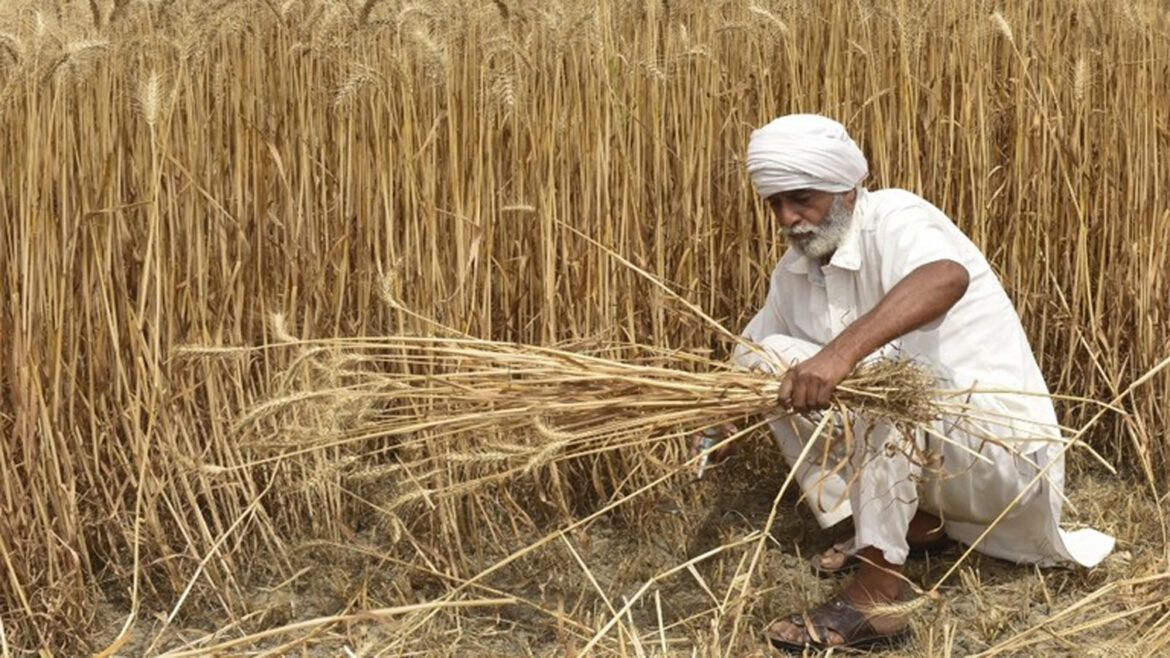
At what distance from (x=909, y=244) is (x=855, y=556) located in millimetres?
614

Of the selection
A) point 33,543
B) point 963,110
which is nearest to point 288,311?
point 33,543

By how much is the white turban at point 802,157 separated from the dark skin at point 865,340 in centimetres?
3

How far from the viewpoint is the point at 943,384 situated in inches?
102

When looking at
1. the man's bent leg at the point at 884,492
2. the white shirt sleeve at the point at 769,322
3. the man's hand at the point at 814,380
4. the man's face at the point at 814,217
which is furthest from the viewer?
the white shirt sleeve at the point at 769,322

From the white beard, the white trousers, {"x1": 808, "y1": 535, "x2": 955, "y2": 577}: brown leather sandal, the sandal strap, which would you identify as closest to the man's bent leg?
the white trousers

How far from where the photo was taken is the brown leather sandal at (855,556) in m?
2.92

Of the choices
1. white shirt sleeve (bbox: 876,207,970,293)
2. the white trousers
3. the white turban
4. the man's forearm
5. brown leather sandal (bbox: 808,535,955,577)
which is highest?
the white turban

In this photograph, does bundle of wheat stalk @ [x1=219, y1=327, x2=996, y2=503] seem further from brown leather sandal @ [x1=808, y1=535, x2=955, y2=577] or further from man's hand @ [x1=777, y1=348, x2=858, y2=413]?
brown leather sandal @ [x1=808, y1=535, x2=955, y2=577]

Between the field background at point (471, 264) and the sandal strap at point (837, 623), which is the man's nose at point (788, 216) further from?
the sandal strap at point (837, 623)

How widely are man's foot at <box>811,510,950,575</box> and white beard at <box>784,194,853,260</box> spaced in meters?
0.55

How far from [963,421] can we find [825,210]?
41cm

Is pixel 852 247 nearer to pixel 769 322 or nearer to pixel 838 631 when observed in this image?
pixel 769 322

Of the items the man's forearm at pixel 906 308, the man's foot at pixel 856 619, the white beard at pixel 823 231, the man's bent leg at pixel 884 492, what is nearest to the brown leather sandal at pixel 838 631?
the man's foot at pixel 856 619

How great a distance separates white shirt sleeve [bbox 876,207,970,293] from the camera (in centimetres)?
258
